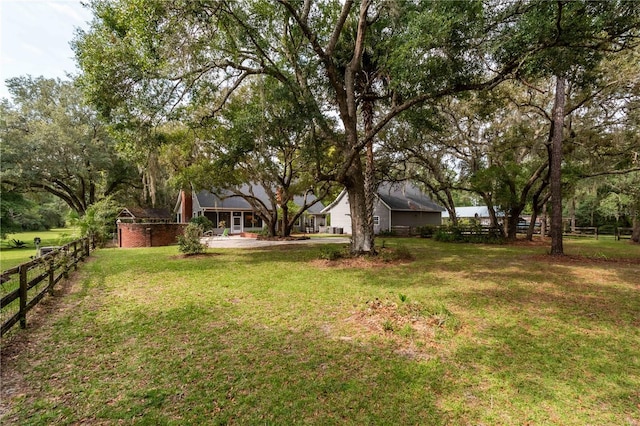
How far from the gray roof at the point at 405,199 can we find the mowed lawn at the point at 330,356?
20.1 metres

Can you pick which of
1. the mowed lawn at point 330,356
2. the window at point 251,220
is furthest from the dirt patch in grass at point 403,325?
the window at point 251,220

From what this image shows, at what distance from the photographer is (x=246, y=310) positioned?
5.76 m

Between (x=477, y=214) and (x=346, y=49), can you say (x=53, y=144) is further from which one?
(x=477, y=214)

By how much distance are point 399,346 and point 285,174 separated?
17.4 m

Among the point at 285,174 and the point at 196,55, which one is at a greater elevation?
the point at 196,55

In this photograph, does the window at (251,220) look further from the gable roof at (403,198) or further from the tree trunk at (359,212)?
the tree trunk at (359,212)

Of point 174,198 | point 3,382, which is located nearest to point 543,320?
point 3,382

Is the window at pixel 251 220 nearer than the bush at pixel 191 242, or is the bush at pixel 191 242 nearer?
the bush at pixel 191 242

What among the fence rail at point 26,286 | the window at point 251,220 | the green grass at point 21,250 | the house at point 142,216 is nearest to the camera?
the fence rail at point 26,286

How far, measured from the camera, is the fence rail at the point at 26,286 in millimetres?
4640

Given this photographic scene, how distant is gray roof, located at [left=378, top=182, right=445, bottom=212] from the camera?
27.6m

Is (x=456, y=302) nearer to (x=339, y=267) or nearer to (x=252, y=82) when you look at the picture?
(x=339, y=267)

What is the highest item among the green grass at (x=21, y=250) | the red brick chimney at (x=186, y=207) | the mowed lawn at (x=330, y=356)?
the red brick chimney at (x=186, y=207)

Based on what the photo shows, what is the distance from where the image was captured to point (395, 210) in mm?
26875
